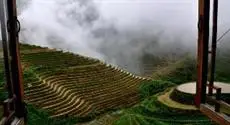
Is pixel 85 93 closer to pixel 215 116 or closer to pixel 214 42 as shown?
pixel 214 42

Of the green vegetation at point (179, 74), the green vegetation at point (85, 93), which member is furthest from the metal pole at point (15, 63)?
the green vegetation at point (179, 74)

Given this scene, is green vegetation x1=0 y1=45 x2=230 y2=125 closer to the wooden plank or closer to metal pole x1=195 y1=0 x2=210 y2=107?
metal pole x1=195 y1=0 x2=210 y2=107

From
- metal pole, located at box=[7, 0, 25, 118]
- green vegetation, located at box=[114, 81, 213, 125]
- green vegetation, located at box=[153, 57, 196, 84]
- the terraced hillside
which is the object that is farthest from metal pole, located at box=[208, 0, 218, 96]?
green vegetation, located at box=[153, 57, 196, 84]

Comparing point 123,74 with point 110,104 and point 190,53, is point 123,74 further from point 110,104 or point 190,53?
point 190,53

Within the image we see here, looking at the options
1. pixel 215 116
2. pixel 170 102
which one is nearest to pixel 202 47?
pixel 215 116

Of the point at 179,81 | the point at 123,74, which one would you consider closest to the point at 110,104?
the point at 123,74

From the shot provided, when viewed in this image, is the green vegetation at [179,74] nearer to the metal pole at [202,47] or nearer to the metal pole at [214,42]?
the metal pole at [202,47]

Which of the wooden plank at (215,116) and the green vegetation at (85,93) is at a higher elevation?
the wooden plank at (215,116)
